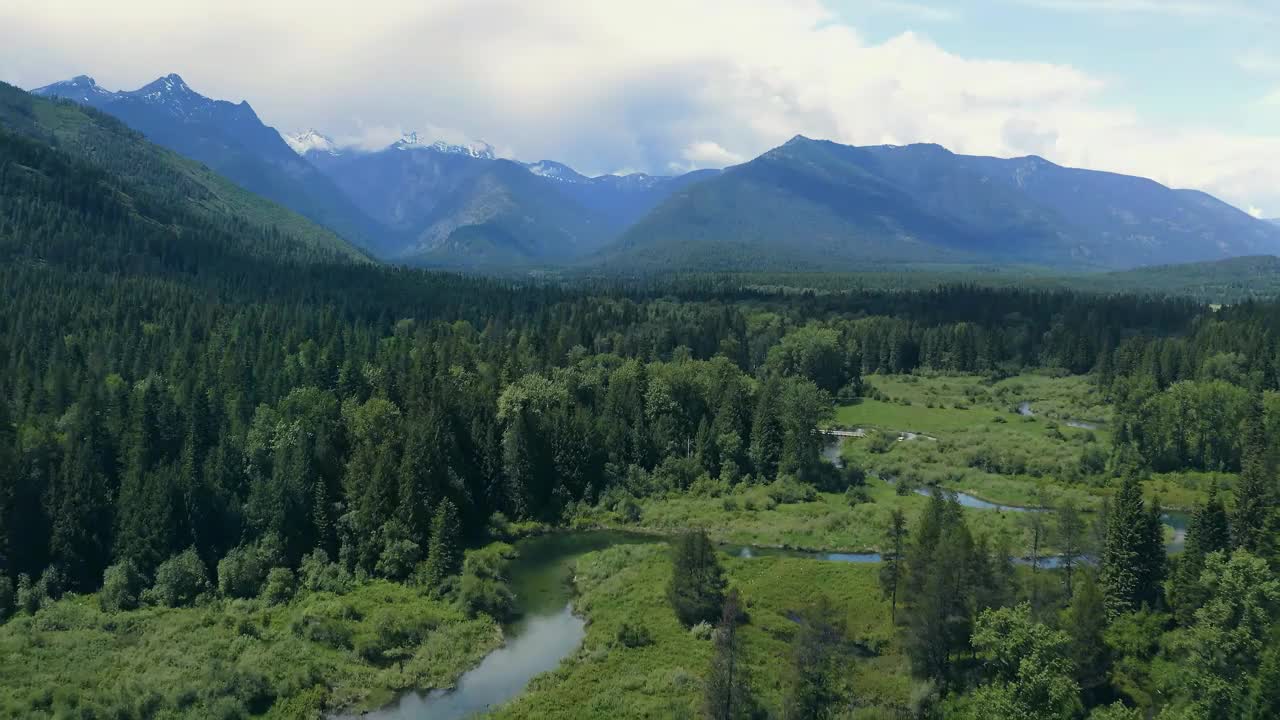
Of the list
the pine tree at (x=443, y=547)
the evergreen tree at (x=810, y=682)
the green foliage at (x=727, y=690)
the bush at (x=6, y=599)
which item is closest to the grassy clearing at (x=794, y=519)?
the pine tree at (x=443, y=547)

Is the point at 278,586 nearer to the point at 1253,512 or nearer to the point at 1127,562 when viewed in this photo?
the point at 1127,562

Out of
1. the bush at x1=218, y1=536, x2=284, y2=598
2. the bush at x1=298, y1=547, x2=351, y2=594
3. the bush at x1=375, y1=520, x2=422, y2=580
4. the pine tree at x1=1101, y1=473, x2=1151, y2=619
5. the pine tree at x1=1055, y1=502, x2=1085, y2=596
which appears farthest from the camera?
the bush at x1=375, y1=520, x2=422, y2=580

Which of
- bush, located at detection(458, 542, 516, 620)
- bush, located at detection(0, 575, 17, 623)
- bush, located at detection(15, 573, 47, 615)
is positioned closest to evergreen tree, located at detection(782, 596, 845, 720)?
bush, located at detection(458, 542, 516, 620)

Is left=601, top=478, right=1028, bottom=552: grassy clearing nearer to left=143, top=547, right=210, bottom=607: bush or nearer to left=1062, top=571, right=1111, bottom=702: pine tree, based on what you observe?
left=1062, top=571, right=1111, bottom=702: pine tree

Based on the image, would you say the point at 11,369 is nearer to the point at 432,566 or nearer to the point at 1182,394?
the point at 432,566

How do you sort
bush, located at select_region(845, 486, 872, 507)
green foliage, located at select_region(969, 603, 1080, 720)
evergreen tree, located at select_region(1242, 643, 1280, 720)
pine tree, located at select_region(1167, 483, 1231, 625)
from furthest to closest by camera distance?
bush, located at select_region(845, 486, 872, 507) → pine tree, located at select_region(1167, 483, 1231, 625) → green foliage, located at select_region(969, 603, 1080, 720) → evergreen tree, located at select_region(1242, 643, 1280, 720)
